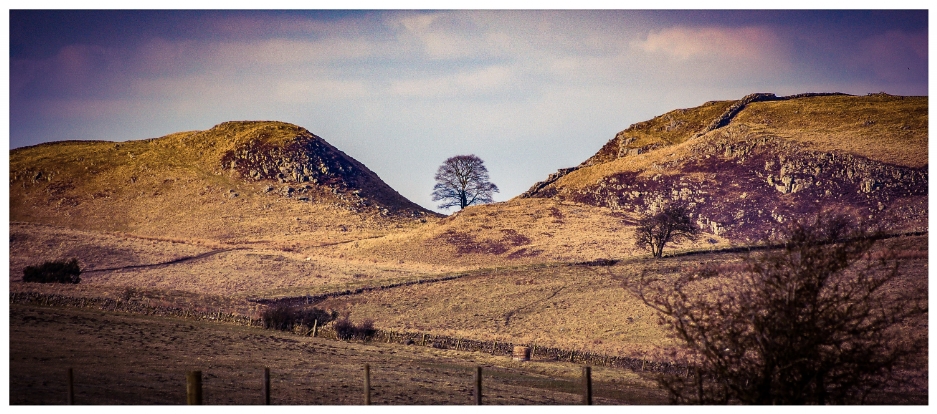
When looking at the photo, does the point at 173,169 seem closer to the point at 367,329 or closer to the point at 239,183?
the point at 239,183

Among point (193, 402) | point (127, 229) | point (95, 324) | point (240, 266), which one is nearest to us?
point (193, 402)

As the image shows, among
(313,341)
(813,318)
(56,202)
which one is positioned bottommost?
(313,341)

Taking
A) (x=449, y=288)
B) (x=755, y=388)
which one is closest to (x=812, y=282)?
(x=755, y=388)

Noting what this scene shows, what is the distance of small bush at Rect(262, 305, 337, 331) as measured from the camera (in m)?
43.2

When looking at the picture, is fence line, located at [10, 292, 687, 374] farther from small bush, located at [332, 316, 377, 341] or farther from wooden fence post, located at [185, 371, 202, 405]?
wooden fence post, located at [185, 371, 202, 405]

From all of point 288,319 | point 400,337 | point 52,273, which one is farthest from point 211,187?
point 400,337

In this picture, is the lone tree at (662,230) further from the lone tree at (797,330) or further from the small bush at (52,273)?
the lone tree at (797,330)

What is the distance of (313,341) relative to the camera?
39.1 m

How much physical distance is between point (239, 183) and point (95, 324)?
3177 inches

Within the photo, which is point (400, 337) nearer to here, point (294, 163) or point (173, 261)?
point (173, 261)

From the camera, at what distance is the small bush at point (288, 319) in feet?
142

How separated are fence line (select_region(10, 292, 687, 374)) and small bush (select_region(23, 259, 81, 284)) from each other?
11.0m

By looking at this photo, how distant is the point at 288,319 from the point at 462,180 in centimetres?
8567

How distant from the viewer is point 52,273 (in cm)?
5491
